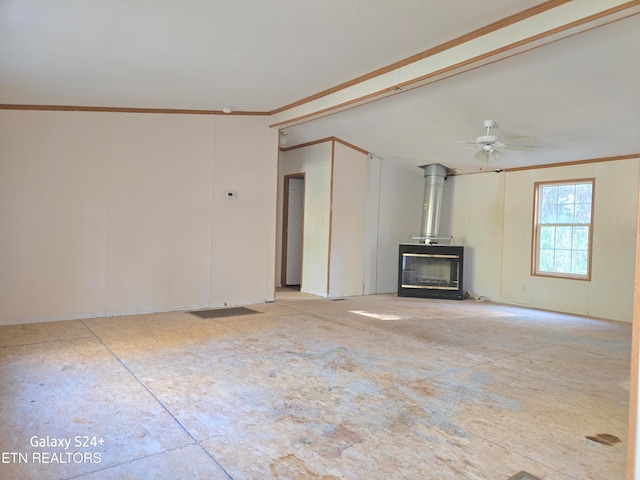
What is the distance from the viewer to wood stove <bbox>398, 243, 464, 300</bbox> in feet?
24.9

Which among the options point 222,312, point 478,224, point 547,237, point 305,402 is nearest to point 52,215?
point 222,312

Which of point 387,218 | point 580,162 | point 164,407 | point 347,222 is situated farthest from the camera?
point 387,218

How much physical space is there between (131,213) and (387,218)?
452 centimetres

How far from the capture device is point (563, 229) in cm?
675

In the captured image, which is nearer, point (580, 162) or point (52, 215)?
point (52, 215)

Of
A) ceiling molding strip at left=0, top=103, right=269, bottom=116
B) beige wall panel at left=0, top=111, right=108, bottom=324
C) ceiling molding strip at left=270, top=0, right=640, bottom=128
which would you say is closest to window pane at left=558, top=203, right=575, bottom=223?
ceiling molding strip at left=270, top=0, right=640, bottom=128

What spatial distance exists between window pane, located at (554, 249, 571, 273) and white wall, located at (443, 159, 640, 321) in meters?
0.20

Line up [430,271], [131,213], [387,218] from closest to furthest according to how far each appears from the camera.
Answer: [131,213]
[430,271]
[387,218]

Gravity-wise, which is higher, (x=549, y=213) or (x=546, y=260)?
(x=549, y=213)

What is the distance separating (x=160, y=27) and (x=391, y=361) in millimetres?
3209

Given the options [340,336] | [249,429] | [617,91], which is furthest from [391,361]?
[617,91]

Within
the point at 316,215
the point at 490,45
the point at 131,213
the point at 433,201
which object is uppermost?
the point at 490,45

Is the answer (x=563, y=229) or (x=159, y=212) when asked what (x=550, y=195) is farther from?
(x=159, y=212)

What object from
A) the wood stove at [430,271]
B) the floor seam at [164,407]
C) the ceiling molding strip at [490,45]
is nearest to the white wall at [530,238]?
the wood stove at [430,271]
